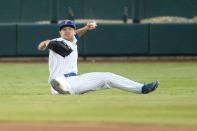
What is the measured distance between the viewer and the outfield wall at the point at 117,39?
20.3 m

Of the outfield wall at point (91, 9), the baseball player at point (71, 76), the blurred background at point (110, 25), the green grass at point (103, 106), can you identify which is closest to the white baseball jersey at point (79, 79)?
the baseball player at point (71, 76)

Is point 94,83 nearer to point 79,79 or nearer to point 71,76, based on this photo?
point 79,79

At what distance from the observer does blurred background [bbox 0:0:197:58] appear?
66.8 ft

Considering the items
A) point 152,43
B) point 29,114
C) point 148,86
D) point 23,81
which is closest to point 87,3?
point 152,43

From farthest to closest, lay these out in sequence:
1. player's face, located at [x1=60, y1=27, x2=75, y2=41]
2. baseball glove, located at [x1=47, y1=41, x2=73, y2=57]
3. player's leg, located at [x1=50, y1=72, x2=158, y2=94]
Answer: player's face, located at [x1=60, y1=27, x2=75, y2=41]
baseball glove, located at [x1=47, y1=41, x2=73, y2=57]
player's leg, located at [x1=50, y1=72, x2=158, y2=94]

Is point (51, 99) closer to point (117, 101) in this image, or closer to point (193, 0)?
point (117, 101)

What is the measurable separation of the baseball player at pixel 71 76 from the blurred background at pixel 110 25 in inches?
392

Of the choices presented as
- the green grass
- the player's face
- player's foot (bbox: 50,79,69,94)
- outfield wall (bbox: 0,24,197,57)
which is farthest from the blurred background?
player's foot (bbox: 50,79,69,94)

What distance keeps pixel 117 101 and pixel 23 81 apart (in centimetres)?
519

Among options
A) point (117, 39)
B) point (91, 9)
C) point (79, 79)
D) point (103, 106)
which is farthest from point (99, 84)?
point (91, 9)

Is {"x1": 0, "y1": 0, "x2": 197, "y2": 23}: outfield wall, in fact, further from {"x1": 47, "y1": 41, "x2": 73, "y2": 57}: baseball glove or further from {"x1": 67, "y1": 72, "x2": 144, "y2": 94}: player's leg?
{"x1": 67, "y1": 72, "x2": 144, "y2": 94}: player's leg

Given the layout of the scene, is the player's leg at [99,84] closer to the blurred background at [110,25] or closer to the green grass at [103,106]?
the green grass at [103,106]

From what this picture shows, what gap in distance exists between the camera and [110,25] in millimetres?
20625

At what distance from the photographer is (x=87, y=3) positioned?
840 inches
